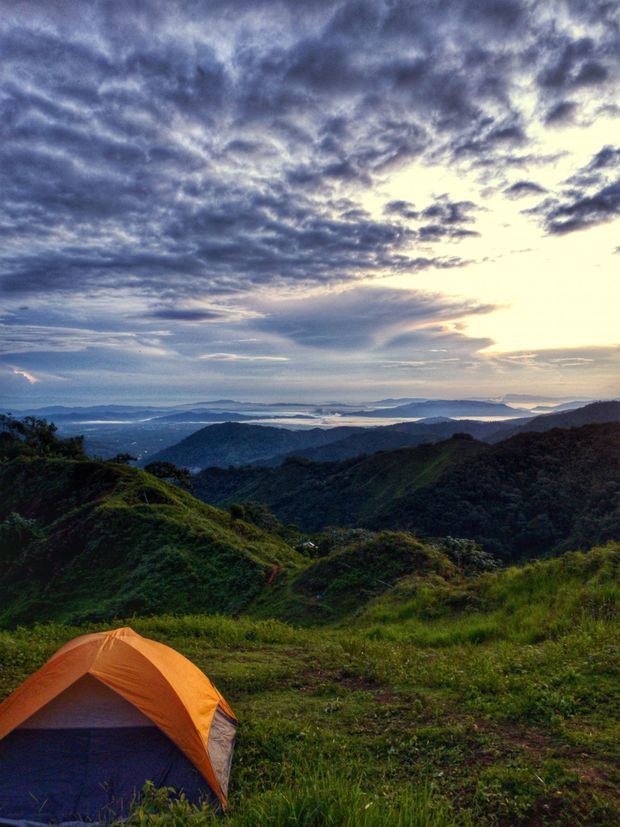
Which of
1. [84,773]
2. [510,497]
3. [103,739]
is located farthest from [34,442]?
[510,497]

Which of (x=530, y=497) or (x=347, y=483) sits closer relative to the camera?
(x=530, y=497)

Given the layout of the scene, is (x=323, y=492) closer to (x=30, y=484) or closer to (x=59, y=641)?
(x=30, y=484)

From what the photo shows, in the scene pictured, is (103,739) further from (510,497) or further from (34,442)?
(510,497)

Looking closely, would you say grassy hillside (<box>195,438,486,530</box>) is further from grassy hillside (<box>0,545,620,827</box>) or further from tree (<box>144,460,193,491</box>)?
grassy hillside (<box>0,545,620,827</box>)

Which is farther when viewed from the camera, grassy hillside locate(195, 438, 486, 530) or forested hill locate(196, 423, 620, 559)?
grassy hillside locate(195, 438, 486, 530)

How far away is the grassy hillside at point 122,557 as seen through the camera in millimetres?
22766

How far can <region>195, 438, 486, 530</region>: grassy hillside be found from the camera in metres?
99.4

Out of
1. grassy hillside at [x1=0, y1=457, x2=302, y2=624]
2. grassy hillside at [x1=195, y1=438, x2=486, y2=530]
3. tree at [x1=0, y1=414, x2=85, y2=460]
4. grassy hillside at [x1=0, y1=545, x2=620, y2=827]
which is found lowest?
grassy hillside at [x1=195, y1=438, x2=486, y2=530]

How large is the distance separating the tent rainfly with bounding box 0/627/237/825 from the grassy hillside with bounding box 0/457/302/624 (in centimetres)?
1587

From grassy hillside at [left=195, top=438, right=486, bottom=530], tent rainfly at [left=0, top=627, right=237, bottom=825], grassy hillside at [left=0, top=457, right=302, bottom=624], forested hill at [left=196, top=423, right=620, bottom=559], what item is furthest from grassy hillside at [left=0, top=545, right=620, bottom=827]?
grassy hillside at [left=195, top=438, right=486, bottom=530]

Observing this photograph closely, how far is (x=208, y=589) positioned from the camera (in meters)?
23.1

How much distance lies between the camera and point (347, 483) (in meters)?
113

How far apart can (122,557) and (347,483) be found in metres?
89.5

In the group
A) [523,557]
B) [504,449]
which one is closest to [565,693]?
[523,557]
